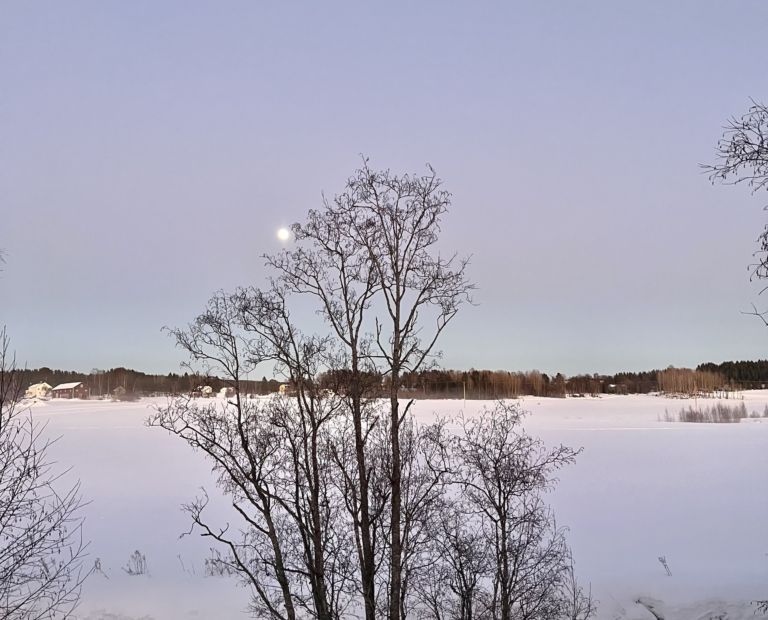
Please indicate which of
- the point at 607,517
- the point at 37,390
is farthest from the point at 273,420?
the point at 37,390

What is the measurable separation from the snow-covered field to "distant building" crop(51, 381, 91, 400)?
2780 centimetres

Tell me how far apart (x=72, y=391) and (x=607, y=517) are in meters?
71.9

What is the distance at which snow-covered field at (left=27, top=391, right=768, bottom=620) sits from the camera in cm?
1991

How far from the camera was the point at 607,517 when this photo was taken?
2775 centimetres

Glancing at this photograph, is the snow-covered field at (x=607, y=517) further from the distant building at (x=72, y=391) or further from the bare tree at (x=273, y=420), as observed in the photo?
the distant building at (x=72, y=391)

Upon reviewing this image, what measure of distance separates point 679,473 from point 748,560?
472 inches

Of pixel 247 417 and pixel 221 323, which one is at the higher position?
pixel 221 323

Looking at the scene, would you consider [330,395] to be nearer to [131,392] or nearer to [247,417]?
[247,417]

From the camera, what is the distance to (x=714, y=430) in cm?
4597

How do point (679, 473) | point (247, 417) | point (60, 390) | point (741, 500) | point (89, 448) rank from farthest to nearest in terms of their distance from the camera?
point (60, 390), point (89, 448), point (679, 473), point (741, 500), point (247, 417)

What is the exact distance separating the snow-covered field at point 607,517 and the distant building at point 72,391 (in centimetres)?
2780

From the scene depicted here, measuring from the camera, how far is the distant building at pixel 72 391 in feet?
252

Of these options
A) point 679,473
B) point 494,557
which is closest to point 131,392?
point 679,473

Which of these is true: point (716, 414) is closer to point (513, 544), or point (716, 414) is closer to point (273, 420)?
point (513, 544)
